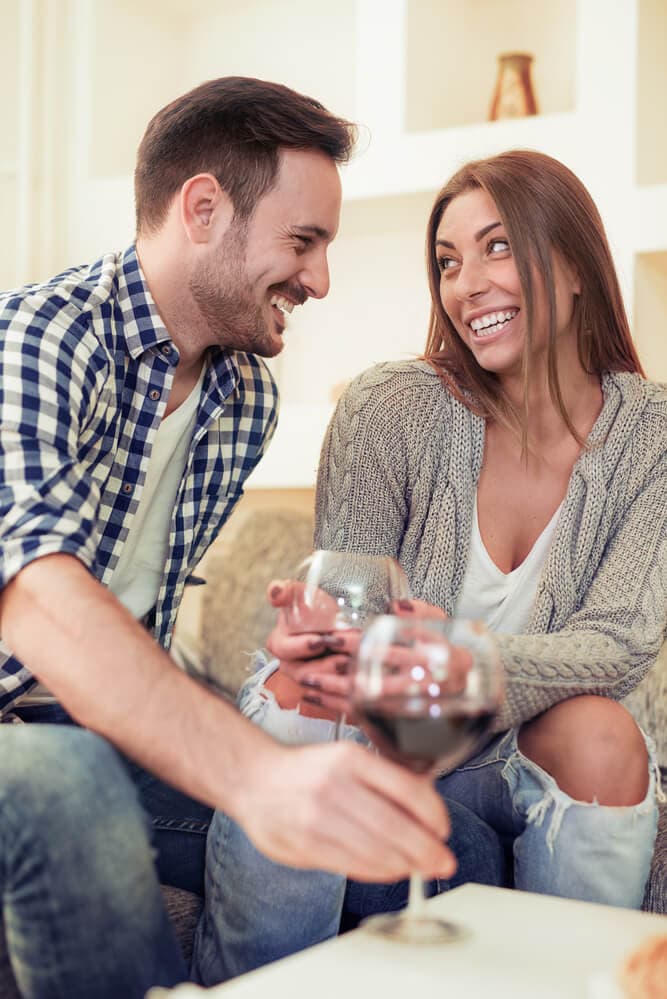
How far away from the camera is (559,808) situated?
130 centimetres

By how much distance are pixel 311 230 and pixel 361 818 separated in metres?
0.97

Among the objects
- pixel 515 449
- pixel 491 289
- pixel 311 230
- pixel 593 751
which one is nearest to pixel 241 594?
pixel 515 449

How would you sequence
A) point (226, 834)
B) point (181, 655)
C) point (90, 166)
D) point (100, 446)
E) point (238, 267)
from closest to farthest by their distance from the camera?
point (226, 834) < point (100, 446) < point (238, 267) < point (181, 655) < point (90, 166)

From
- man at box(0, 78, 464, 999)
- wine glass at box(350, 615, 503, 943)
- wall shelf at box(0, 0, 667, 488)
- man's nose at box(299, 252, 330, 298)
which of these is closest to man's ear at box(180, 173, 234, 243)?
man at box(0, 78, 464, 999)

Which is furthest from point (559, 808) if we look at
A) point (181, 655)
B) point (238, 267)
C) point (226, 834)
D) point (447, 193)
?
point (181, 655)

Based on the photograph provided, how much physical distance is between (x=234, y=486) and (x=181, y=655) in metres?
1.04

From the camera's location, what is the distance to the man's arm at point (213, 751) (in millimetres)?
773

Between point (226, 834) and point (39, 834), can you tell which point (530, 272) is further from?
point (39, 834)

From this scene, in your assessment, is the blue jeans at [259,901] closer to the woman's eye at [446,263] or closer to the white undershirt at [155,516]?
the white undershirt at [155,516]

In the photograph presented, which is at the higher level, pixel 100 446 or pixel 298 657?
pixel 100 446

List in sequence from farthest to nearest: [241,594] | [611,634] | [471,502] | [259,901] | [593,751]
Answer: [241,594] → [471,502] → [611,634] → [593,751] → [259,901]

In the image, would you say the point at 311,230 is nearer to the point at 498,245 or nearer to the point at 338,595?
the point at 498,245

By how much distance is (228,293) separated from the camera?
1.52 metres

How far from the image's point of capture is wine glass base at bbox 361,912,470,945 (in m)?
0.82
